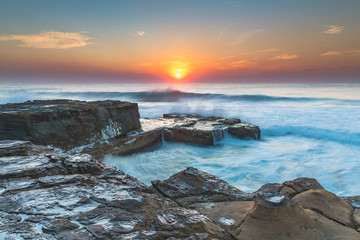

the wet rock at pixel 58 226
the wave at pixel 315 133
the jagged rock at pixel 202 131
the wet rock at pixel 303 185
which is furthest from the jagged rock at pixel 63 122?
the wave at pixel 315 133

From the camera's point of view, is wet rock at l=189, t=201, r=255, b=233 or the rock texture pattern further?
wet rock at l=189, t=201, r=255, b=233

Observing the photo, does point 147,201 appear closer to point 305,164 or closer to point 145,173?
point 145,173

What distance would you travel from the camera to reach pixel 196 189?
2555mm

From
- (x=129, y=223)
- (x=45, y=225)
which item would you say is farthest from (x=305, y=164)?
(x=45, y=225)

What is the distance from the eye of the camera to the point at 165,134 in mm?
7445

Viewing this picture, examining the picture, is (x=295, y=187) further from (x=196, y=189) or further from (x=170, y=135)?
(x=170, y=135)

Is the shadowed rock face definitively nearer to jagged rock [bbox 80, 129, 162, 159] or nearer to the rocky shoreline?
the rocky shoreline

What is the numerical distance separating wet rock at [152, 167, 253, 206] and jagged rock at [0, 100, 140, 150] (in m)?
3.24

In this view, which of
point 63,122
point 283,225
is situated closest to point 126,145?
point 63,122

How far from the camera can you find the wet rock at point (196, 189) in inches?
94.9

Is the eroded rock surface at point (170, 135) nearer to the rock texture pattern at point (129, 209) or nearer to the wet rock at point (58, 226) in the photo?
the rock texture pattern at point (129, 209)

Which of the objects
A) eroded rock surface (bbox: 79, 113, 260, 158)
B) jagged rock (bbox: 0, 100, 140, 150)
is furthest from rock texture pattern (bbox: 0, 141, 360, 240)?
eroded rock surface (bbox: 79, 113, 260, 158)

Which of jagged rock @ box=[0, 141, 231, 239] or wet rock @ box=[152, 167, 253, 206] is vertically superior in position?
jagged rock @ box=[0, 141, 231, 239]

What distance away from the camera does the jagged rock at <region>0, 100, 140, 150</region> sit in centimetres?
425
